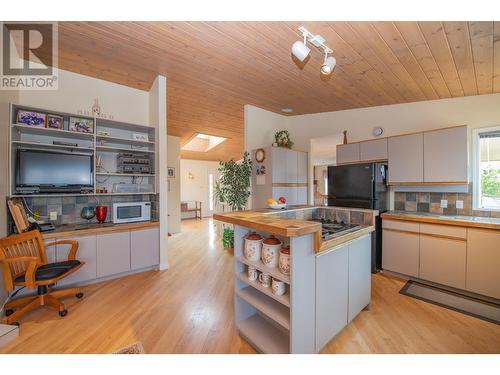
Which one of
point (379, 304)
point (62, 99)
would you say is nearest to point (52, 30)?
point (62, 99)

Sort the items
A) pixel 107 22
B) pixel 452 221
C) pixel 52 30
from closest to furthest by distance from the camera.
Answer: pixel 107 22, pixel 52 30, pixel 452 221

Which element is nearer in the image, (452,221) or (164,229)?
(452,221)

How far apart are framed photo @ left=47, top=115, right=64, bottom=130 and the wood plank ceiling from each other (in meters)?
0.68

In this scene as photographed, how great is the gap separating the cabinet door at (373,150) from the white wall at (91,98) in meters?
3.50

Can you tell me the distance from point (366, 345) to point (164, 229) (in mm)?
2780

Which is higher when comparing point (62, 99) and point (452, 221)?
point (62, 99)

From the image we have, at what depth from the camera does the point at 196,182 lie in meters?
8.73

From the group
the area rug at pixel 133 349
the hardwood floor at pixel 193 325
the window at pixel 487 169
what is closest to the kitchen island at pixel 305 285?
the hardwood floor at pixel 193 325

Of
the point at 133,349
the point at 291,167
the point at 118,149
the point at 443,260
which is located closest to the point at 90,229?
the point at 118,149

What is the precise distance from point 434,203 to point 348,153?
137 cm

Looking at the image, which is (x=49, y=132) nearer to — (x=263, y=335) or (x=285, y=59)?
(x=285, y=59)

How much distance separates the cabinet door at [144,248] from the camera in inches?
116

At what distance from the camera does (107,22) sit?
6.25 ft

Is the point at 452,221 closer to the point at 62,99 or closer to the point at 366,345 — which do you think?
the point at 366,345
